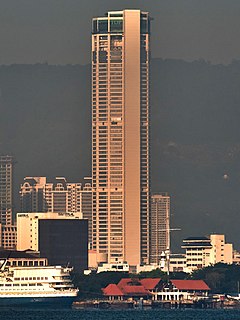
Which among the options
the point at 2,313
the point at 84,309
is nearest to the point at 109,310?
the point at 84,309

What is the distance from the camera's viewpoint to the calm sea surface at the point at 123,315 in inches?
6403

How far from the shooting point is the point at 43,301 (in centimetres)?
19988

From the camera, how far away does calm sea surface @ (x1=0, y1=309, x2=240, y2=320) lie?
162625 millimetres

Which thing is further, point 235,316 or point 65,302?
point 65,302

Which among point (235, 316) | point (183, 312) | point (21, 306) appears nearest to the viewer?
point (235, 316)

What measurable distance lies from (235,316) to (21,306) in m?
37.2

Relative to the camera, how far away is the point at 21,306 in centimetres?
19862

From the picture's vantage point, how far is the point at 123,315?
172 meters

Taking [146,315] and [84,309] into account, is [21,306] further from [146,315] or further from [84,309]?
[146,315]

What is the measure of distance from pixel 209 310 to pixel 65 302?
1601cm

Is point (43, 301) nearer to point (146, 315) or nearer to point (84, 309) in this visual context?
point (84, 309)

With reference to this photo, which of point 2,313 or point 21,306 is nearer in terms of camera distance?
point 2,313

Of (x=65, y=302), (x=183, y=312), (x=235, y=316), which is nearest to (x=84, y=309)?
(x=65, y=302)

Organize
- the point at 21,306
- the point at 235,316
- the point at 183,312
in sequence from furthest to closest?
the point at 21,306, the point at 183,312, the point at 235,316
